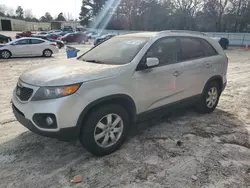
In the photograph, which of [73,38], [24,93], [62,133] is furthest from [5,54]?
[73,38]

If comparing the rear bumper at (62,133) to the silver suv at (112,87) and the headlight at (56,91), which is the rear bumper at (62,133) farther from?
the headlight at (56,91)

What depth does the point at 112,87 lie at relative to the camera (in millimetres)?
3057

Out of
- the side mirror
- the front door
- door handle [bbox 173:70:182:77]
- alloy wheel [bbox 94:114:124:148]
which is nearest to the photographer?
alloy wheel [bbox 94:114:124:148]

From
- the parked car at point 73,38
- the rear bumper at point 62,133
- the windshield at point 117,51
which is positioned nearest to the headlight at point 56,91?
the rear bumper at point 62,133

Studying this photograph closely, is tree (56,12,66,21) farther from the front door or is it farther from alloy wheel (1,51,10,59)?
the front door

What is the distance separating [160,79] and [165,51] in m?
0.52

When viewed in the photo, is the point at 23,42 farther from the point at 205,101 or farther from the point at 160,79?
the point at 160,79

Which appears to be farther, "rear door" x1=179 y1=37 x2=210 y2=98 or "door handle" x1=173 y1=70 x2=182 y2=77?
"rear door" x1=179 y1=37 x2=210 y2=98

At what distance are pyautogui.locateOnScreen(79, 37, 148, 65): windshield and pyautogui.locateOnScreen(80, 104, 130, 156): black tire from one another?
0.71 m

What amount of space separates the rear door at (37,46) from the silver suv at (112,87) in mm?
12022

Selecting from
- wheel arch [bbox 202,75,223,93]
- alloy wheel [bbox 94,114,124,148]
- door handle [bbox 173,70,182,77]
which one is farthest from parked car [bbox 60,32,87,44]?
alloy wheel [bbox 94,114,124,148]

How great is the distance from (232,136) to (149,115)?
1487mm

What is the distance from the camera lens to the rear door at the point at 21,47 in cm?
1430

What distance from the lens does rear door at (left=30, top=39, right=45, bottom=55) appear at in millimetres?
14902
